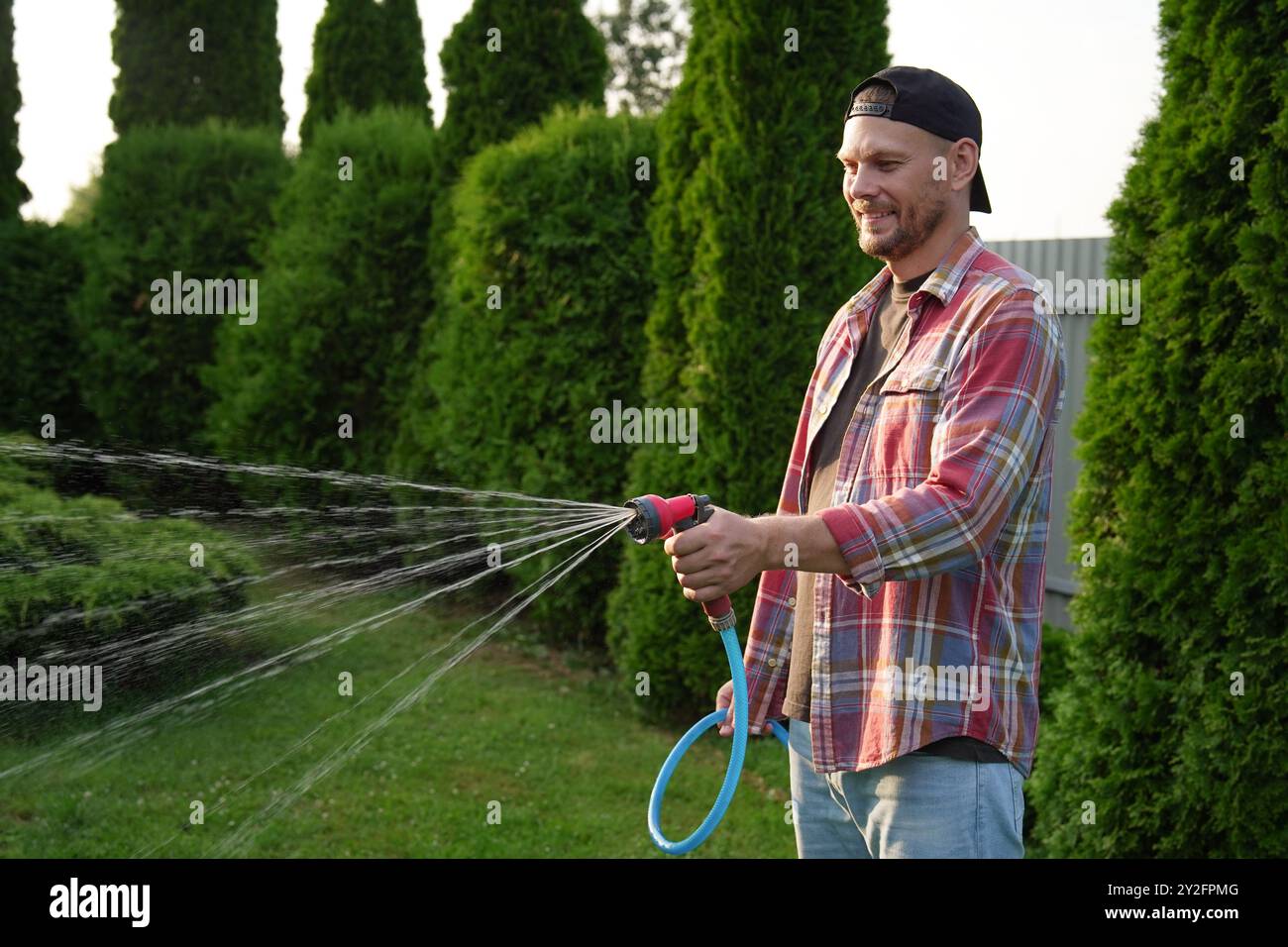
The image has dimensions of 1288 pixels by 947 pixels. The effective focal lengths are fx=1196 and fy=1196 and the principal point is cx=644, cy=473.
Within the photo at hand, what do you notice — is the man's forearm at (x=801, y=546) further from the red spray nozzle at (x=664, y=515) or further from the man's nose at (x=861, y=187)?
the man's nose at (x=861, y=187)

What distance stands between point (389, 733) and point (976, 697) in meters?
4.60

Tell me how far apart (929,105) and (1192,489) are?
2.21 m

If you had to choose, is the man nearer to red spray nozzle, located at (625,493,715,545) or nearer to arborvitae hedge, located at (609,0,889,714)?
red spray nozzle, located at (625,493,715,545)

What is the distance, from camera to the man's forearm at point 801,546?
7.59 feet

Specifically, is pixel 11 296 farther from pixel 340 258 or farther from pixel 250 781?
pixel 250 781

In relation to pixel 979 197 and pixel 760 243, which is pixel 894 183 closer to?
pixel 979 197

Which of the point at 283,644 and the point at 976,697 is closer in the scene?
the point at 976,697

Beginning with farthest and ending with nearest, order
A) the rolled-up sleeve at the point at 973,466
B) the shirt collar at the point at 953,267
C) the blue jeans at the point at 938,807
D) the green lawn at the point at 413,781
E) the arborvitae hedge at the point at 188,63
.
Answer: the arborvitae hedge at the point at 188,63
the green lawn at the point at 413,781
the shirt collar at the point at 953,267
the blue jeans at the point at 938,807
the rolled-up sleeve at the point at 973,466

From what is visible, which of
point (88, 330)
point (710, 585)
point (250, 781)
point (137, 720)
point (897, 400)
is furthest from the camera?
point (88, 330)

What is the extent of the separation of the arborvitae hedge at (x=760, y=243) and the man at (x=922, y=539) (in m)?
3.47

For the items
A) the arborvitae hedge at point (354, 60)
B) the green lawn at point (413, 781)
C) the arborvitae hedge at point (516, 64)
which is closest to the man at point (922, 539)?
the green lawn at point (413, 781)

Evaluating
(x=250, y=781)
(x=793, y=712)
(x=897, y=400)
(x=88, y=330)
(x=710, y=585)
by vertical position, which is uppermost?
(x=88, y=330)
